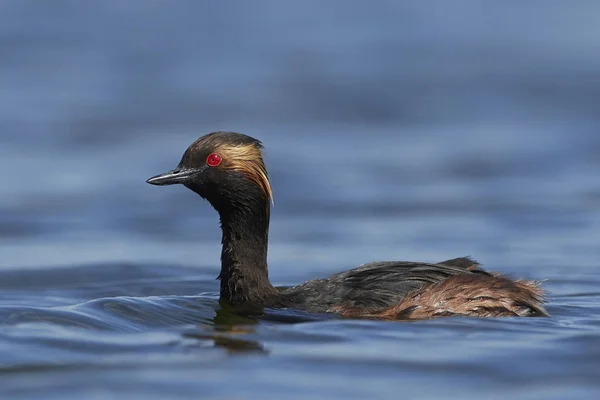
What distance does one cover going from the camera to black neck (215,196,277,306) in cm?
1177

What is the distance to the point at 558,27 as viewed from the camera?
3036cm

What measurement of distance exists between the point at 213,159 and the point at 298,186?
23.8 feet

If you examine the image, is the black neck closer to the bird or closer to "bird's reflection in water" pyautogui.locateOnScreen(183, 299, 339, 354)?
the bird

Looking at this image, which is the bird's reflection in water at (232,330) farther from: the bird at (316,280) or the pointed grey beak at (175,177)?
the pointed grey beak at (175,177)

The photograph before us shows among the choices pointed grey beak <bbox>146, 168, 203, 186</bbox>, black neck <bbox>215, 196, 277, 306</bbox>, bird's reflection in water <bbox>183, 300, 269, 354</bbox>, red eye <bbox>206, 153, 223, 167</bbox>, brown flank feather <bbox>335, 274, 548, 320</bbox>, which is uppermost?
red eye <bbox>206, 153, 223, 167</bbox>

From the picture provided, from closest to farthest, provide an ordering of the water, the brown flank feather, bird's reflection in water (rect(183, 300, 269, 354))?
the water
bird's reflection in water (rect(183, 300, 269, 354))
the brown flank feather

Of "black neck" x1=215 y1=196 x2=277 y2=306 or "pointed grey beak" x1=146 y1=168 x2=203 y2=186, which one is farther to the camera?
"black neck" x1=215 y1=196 x2=277 y2=306

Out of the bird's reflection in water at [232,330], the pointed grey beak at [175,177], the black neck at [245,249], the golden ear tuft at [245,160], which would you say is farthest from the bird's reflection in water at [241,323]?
the pointed grey beak at [175,177]

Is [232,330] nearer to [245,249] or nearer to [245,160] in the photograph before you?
[245,249]

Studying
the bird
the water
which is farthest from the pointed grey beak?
the water

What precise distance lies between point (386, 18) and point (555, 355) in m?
21.9

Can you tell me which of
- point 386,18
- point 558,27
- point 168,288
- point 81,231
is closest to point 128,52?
point 386,18

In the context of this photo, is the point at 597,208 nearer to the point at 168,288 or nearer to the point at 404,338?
the point at 168,288

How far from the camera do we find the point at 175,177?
11.7 metres
